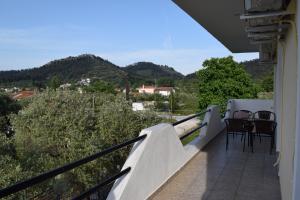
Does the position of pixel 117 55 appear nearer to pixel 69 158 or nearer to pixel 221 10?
pixel 69 158

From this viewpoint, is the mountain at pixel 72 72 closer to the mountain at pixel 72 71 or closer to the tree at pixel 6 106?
the mountain at pixel 72 71

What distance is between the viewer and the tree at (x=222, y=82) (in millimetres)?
29859

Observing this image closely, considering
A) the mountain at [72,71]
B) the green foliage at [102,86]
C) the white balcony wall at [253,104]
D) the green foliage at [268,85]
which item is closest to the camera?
the white balcony wall at [253,104]

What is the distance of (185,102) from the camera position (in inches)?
2274

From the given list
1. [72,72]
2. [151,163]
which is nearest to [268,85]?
[151,163]

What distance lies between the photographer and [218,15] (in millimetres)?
6039

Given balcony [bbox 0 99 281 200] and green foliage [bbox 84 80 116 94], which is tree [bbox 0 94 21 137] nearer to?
green foliage [bbox 84 80 116 94]

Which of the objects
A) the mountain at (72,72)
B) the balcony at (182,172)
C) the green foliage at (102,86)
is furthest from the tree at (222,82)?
the balcony at (182,172)

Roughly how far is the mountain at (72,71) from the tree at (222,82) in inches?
966

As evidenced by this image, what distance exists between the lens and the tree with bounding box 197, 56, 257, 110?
2986 centimetres

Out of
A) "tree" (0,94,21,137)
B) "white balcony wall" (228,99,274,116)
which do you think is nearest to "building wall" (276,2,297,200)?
"white balcony wall" (228,99,274,116)

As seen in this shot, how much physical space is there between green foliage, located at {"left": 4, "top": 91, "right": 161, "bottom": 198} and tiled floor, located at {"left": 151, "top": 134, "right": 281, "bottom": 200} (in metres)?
11.0

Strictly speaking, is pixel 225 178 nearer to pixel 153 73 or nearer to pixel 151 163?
pixel 151 163

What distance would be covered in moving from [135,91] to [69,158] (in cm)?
4478
